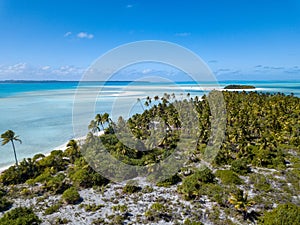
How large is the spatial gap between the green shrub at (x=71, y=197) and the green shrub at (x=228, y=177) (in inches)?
638

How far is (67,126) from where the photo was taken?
A: 63.5 meters

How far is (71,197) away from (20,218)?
191 inches

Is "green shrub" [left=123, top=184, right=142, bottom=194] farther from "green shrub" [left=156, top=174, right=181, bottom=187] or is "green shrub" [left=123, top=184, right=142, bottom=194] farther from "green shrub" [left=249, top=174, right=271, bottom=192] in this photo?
"green shrub" [left=249, top=174, right=271, bottom=192]

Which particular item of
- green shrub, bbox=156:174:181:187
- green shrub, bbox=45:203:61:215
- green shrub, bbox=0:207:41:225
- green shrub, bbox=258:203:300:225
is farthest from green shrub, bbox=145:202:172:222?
green shrub, bbox=0:207:41:225

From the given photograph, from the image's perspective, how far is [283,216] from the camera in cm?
1847

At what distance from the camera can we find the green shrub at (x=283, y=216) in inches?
714

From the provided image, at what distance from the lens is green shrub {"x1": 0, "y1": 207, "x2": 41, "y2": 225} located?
19.1 metres

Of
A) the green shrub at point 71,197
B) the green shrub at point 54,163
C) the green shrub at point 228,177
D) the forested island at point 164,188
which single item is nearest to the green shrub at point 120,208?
the forested island at point 164,188

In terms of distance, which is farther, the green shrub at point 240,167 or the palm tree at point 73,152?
the palm tree at point 73,152

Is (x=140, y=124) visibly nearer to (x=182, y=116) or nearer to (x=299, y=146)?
(x=182, y=116)

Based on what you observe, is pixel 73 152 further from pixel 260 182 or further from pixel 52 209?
pixel 260 182

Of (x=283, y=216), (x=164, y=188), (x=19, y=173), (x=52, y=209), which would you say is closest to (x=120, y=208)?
(x=164, y=188)

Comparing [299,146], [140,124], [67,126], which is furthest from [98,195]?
[67,126]

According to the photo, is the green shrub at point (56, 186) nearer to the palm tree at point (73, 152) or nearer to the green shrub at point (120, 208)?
the green shrub at point (120, 208)
